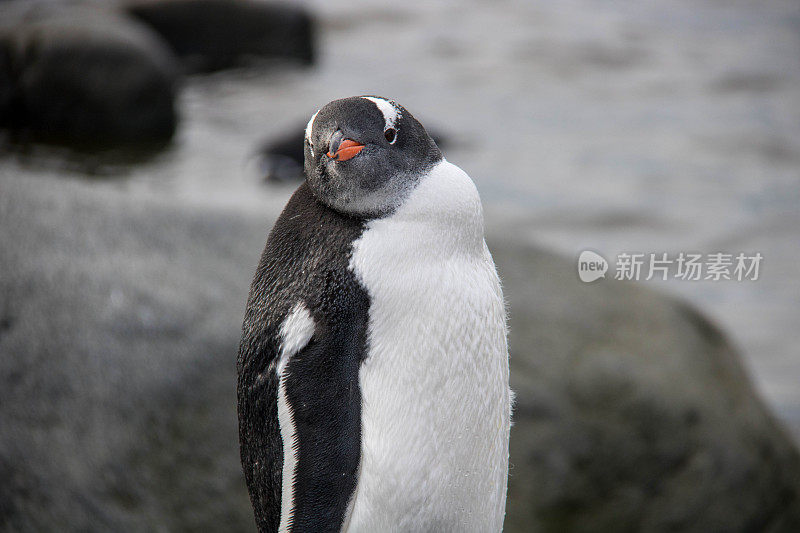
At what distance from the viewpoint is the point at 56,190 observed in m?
2.51

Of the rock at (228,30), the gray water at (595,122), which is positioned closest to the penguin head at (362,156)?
the gray water at (595,122)

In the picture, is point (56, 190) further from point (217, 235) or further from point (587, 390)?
point (587, 390)

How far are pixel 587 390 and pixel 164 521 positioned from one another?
48.7 inches

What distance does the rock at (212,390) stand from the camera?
2225 millimetres

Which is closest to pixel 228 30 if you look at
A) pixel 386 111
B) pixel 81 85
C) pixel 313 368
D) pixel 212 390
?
pixel 81 85

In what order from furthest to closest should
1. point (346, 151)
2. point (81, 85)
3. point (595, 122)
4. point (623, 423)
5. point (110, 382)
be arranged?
point (595, 122) < point (81, 85) < point (623, 423) < point (110, 382) < point (346, 151)

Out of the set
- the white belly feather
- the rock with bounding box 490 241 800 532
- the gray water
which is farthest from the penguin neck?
the gray water

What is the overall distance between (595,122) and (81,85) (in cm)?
389

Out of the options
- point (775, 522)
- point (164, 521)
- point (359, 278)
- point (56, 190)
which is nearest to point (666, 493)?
point (775, 522)

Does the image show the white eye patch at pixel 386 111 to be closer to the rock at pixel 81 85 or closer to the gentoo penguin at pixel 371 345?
the gentoo penguin at pixel 371 345

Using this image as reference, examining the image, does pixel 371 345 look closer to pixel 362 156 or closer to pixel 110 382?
pixel 362 156

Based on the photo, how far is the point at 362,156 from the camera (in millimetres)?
1248

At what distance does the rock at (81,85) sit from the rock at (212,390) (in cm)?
391

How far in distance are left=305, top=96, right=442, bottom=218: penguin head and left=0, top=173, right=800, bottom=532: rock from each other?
3.80 ft
